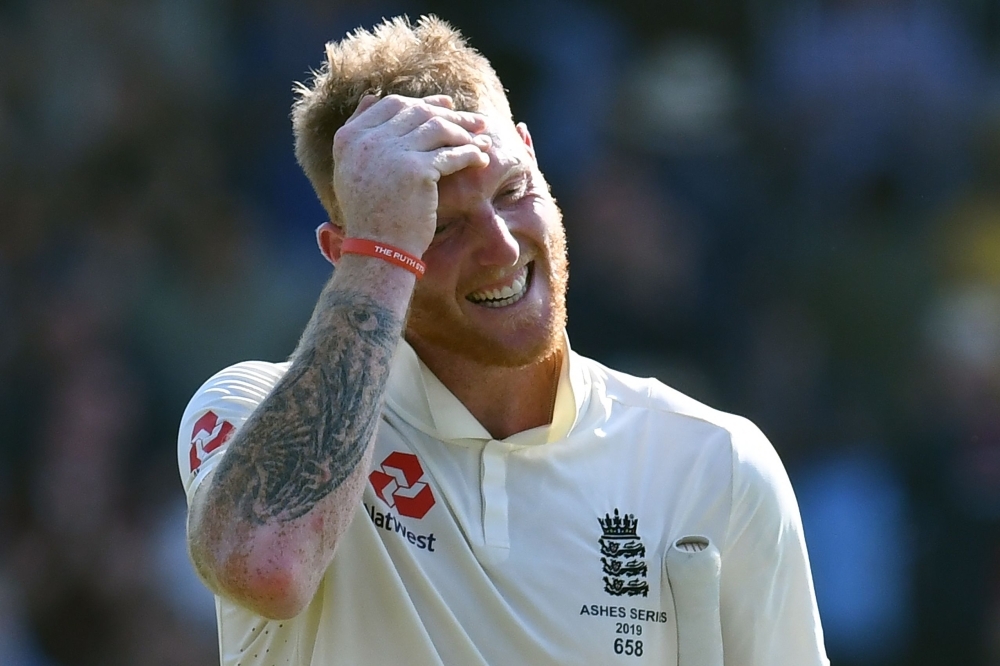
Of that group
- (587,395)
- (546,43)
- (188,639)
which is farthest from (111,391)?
(587,395)

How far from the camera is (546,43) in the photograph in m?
7.43

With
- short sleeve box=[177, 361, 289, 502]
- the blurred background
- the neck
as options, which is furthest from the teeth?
the blurred background

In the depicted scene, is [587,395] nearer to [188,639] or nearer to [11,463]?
[188,639]

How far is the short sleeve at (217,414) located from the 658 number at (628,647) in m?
0.71

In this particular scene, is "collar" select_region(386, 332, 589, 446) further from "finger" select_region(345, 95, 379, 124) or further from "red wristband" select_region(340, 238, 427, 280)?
"finger" select_region(345, 95, 379, 124)

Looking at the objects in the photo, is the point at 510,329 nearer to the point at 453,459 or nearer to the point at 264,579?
the point at 453,459

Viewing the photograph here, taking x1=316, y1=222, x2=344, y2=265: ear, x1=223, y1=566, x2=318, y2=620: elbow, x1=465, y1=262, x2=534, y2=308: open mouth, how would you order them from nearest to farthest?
x1=223, y1=566, x2=318, y2=620: elbow
x1=465, y1=262, x2=534, y2=308: open mouth
x1=316, y1=222, x2=344, y2=265: ear

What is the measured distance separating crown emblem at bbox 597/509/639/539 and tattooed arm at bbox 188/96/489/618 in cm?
46

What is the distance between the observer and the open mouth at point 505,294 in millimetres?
2576

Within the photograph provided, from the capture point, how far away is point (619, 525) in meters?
2.49

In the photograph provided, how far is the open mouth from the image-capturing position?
258cm

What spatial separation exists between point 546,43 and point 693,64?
82 centimetres

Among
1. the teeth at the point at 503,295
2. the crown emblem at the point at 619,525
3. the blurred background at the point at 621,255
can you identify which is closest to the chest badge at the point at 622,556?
the crown emblem at the point at 619,525

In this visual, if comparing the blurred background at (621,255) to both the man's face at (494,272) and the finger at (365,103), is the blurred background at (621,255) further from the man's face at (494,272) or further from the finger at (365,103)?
the finger at (365,103)
